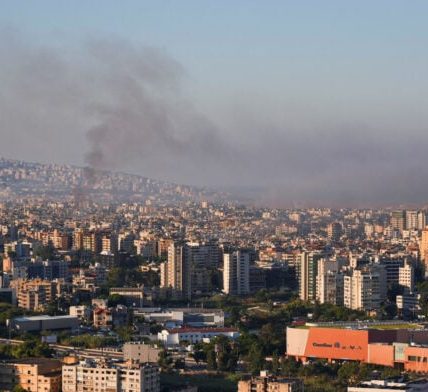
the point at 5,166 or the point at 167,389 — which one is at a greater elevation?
the point at 5,166

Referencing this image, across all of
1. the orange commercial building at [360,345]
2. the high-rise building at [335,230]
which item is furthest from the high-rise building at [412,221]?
the orange commercial building at [360,345]

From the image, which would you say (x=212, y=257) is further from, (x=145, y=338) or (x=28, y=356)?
(x=28, y=356)

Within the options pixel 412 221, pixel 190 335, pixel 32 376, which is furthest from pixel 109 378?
pixel 412 221

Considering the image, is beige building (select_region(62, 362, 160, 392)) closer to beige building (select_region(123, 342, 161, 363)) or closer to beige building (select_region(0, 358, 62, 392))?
beige building (select_region(0, 358, 62, 392))

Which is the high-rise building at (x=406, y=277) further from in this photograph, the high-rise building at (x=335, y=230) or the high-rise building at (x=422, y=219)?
the high-rise building at (x=422, y=219)

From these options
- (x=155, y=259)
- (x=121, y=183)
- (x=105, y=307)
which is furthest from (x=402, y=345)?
(x=121, y=183)

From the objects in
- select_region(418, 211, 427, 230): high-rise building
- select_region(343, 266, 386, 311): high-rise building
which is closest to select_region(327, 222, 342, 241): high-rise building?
select_region(418, 211, 427, 230): high-rise building

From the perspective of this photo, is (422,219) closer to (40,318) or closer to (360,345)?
(40,318)
